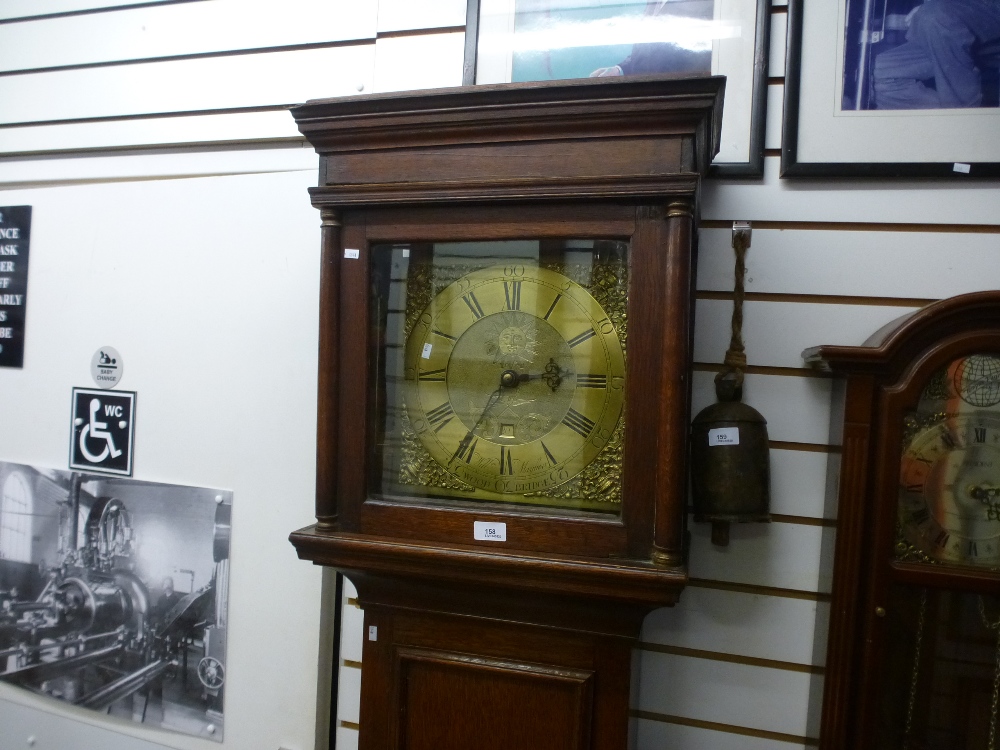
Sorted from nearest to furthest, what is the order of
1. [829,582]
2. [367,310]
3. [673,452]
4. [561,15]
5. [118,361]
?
[673,452], [367,310], [829,582], [561,15], [118,361]

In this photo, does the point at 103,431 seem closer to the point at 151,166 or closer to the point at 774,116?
the point at 151,166

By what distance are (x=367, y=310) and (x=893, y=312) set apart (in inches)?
37.3

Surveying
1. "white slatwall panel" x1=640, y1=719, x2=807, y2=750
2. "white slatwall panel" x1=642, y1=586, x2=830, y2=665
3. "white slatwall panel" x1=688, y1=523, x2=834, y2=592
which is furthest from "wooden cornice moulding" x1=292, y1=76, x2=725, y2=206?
"white slatwall panel" x1=640, y1=719, x2=807, y2=750

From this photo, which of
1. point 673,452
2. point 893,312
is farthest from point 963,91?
point 673,452

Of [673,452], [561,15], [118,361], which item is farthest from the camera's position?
[118,361]

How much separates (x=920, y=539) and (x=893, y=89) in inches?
31.5

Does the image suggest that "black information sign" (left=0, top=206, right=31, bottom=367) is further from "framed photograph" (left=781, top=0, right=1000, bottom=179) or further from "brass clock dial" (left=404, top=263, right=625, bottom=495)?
"framed photograph" (left=781, top=0, right=1000, bottom=179)

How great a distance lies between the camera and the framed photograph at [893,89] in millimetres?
1047

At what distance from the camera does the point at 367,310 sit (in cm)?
93

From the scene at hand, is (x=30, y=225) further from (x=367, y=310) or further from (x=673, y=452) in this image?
(x=673, y=452)

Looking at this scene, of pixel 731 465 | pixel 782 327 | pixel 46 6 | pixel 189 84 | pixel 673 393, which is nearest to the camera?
pixel 673 393

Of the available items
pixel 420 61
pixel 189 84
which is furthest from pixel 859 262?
pixel 189 84

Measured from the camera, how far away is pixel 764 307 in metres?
1.12

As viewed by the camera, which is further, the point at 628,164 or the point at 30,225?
the point at 30,225
